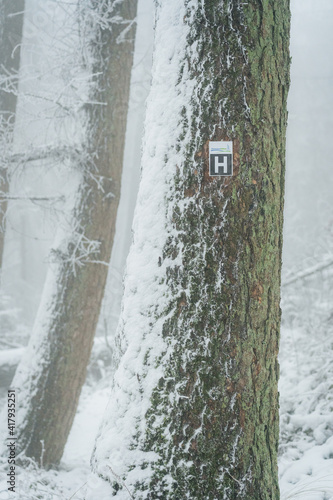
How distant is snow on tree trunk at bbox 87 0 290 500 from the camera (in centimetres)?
183

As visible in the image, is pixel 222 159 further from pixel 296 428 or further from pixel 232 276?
pixel 296 428

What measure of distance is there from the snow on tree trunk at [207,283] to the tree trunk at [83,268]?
2316 millimetres

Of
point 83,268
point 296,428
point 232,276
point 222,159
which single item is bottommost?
point 296,428

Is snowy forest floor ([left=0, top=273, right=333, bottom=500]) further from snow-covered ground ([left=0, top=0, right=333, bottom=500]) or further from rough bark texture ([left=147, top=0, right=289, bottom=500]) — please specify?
rough bark texture ([left=147, top=0, right=289, bottom=500])

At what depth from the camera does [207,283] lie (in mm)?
1885

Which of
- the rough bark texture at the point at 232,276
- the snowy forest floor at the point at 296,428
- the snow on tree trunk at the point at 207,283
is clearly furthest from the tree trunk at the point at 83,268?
the rough bark texture at the point at 232,276

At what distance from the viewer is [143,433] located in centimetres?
190

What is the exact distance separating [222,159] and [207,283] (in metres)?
0.60

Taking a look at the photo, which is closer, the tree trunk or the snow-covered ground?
the snow-covered ground

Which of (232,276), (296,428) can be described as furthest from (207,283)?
(296,428)

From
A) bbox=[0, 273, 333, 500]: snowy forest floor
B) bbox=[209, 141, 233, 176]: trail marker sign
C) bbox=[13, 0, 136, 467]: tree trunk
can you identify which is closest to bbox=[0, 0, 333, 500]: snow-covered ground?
bbox=[0, 273, 333, 500]: snowy forest floor

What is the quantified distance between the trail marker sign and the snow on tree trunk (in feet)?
0.10

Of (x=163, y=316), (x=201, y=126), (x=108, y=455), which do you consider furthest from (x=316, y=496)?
(x=201, y=126)

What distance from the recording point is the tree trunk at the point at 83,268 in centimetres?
419
